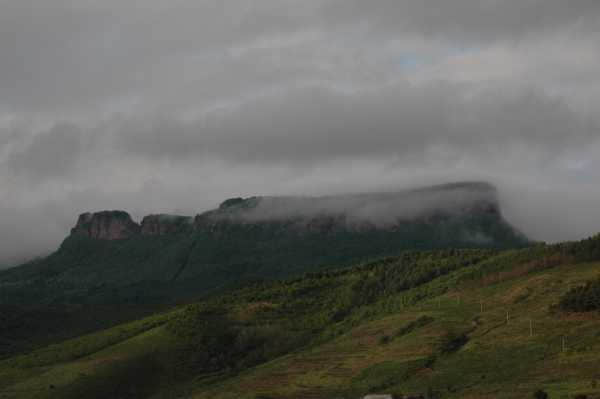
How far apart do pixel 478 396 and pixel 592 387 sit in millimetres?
24056

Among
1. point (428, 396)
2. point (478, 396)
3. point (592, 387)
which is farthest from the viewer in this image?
point (428, 396)

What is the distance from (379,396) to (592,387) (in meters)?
46.9

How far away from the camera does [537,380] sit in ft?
632

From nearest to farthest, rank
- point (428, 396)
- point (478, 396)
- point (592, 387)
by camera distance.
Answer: point (592, 387) < point (478, 396) < point (428, 396)

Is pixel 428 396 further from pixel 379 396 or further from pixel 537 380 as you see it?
pixel 537 380

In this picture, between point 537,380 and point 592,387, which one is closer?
Answer: point 592,387

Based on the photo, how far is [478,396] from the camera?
186 m

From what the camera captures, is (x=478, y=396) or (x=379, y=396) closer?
(x=478, y=396)

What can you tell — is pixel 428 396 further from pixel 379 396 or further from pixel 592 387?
pixel 592 387

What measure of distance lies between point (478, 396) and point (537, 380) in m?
14.7

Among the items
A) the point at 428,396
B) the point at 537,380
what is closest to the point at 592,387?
the point at 537,380

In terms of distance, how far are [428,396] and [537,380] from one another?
74.9ft

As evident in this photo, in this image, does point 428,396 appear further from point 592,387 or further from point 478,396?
point 592,387

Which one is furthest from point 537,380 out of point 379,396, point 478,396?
point 379,396
